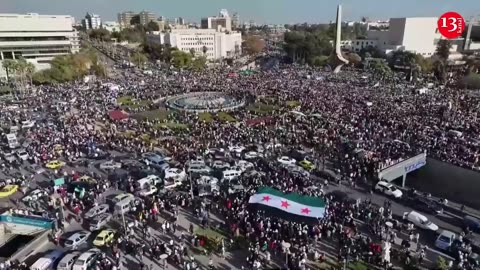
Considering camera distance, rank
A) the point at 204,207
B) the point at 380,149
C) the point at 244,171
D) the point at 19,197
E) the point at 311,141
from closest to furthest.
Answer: the point at 204,207, the point at 19,197, the point at 244,171, the point at 380,149, the point at 311,141

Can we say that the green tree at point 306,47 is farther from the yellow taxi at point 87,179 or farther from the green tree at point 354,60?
the yellow taxi at point 87,179

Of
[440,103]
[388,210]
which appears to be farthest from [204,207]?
[440,103]

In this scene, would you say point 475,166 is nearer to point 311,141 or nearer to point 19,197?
point 311,141

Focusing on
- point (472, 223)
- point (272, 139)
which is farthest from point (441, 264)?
point (272, 139)

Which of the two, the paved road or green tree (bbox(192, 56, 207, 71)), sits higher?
green tree (bbox(192, 56, 207, 71))

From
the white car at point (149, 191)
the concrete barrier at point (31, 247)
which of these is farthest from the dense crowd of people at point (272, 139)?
the concrete barrier at point (31, 247)

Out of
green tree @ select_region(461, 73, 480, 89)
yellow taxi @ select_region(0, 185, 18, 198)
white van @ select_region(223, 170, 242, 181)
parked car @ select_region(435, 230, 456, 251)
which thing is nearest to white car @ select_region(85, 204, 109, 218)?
yellow taxi @ select_region(0, 185, 18, 198)
